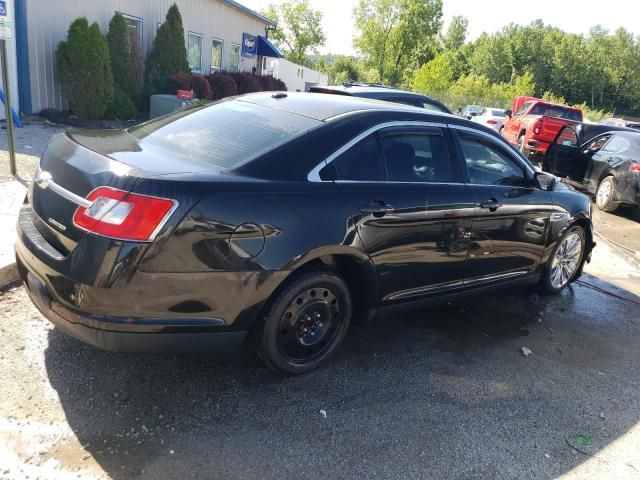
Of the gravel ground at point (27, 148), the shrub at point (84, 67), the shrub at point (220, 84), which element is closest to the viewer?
the gravel ground at point (27, 148)

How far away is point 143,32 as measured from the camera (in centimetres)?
1561

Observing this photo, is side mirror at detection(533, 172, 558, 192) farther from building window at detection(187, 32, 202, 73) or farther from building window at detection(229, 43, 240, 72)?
building window at detection(229, 43, 240, 72)

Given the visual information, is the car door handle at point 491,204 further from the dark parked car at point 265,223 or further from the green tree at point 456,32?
the green tree at point 456,32

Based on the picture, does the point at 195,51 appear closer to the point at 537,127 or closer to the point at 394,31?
the point at 537,127

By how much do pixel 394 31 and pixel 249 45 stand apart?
41481 mm

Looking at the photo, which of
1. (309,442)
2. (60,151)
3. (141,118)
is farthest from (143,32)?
(309,442)

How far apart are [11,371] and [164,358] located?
864mm

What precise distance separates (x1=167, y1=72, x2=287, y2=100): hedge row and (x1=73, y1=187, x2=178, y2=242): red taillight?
14.0 meters

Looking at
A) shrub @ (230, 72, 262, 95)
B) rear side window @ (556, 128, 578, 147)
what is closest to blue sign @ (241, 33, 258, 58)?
shrub @ (230, 72, 262, 95)

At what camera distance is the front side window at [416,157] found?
3668 mm

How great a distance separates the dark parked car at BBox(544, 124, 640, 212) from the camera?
9.37 meters

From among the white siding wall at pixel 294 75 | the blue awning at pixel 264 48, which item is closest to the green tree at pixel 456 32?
the white siding wall at pixel 294 75

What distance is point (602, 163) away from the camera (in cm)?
1008

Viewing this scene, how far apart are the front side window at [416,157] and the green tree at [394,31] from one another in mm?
59669
